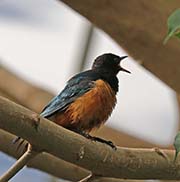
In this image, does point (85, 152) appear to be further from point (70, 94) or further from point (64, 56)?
point (64, 56)

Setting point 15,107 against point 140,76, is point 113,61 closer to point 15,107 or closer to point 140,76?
point 15,107

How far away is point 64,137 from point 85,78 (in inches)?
13.7

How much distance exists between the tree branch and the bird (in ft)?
0.45

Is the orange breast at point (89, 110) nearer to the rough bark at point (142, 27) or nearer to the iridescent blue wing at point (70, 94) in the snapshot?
the iridescent blue wing at point (70, 94)

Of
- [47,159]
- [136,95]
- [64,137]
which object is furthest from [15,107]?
[136,95]

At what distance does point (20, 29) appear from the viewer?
2.40m

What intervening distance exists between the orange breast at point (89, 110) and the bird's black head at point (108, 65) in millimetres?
93

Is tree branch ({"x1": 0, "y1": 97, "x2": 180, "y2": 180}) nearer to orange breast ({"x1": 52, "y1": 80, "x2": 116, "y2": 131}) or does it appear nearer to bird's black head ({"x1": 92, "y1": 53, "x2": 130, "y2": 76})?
orange breast ({"x1": 52, "y1": 80, "x2": 116, "y2": 131})

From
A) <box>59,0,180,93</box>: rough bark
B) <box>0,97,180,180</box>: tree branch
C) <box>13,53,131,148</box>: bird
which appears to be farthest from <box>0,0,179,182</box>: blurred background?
<box>0,97,180,180</box>: tree branch

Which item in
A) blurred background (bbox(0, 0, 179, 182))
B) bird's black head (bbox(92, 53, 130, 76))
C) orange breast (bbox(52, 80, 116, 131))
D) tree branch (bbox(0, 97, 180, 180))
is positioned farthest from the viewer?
blurred background (bbox(0, 0, 179, 182))

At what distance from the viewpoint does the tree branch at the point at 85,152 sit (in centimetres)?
73

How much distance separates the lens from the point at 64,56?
2.36 meters

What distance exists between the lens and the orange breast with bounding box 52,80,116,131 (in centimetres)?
103

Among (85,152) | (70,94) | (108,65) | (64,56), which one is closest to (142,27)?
(108,65)
